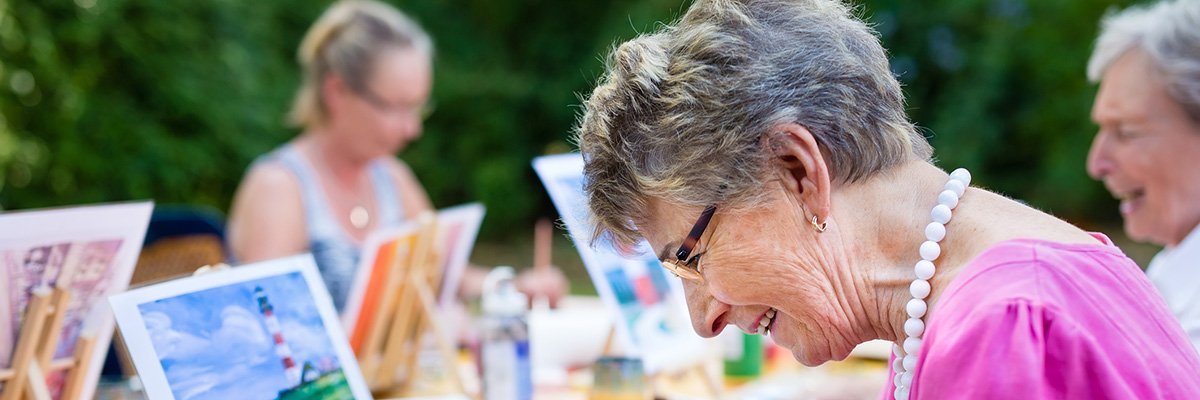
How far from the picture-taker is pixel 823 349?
1171mm

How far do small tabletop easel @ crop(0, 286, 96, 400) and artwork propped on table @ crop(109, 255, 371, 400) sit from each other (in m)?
0.16

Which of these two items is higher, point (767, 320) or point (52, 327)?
point (52, 327)

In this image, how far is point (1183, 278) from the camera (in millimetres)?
1882

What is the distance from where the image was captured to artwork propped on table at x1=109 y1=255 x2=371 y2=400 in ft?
3.76

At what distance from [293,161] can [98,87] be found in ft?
8.53

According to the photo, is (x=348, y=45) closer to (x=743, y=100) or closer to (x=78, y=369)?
(x=78, y=369)

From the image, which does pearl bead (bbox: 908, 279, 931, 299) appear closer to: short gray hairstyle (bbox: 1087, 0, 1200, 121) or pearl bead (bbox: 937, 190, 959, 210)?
pearl bead (bbox: 937, 190, 959, 210)

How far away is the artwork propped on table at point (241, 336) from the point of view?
Result: 1146mm

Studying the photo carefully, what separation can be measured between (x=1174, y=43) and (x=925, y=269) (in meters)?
1.25

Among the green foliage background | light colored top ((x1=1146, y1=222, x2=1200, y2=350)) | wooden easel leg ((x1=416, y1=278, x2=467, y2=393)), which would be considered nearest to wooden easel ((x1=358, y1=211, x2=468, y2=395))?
wooden easel leg ((x1=416, y1=278, x2=467, y2=393))

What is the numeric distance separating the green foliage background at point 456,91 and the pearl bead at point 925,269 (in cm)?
136

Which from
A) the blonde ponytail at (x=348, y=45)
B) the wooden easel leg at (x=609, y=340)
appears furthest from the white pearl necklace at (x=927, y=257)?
the blonde ponytail at (x=348, y=45)

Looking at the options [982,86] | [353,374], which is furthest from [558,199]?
[982,86]

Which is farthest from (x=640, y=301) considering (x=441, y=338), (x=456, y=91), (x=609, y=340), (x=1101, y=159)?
(x=456, y=91)
